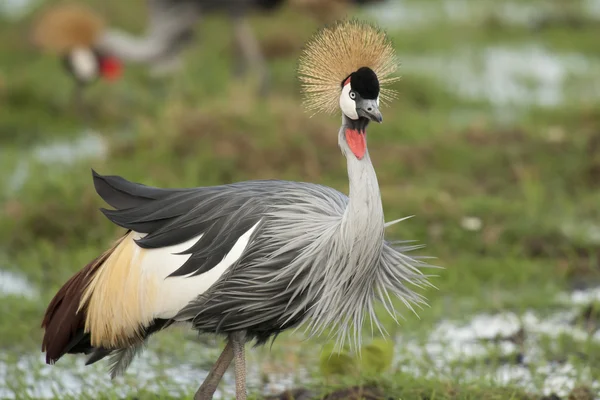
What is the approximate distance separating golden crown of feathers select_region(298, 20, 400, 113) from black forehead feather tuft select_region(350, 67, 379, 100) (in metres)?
0.07

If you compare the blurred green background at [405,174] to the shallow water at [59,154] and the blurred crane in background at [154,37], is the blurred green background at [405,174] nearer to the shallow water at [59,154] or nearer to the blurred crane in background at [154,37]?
the shallow water at [59,154]

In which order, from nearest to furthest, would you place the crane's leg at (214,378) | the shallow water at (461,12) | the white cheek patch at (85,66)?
the crane's leg at (214,378) → the white cheek patch at (85,66) → the shallow water at (461,12)

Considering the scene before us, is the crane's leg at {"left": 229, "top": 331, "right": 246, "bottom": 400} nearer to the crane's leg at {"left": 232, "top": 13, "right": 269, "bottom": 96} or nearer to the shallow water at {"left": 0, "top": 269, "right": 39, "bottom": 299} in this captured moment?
the shallow water at {"left": 0, "top": 269, "right": 39, "bottom": 299}

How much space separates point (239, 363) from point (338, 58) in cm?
104

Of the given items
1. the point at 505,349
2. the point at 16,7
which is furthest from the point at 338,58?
the point at 16,7

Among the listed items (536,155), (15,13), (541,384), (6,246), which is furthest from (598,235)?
(15,13)

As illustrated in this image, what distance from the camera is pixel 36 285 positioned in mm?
5695

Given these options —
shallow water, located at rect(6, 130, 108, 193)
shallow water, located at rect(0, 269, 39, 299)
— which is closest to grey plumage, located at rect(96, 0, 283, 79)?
shallow water, located at rect(6, 130, 108, 193)

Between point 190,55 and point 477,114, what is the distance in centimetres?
→ 293

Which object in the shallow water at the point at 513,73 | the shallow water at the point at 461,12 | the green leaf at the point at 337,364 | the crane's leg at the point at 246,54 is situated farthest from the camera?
the shallow water at the point at 461,12

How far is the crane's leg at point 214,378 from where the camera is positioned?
3.69m

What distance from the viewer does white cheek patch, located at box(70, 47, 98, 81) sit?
28.2 feet

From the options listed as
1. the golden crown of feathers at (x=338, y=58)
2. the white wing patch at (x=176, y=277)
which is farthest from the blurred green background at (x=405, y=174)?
the golden crown of feathers at (x=338, y=58)

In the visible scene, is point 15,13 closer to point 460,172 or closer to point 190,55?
point 190,55
